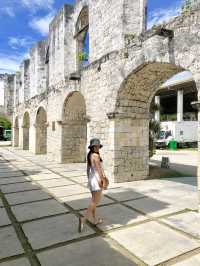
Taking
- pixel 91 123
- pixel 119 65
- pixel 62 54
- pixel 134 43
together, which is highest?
pixel 62 54

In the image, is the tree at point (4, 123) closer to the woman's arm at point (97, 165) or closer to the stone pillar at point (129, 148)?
the stone pillar at point (129, 148)

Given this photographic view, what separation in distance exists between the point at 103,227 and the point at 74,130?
25.4ft

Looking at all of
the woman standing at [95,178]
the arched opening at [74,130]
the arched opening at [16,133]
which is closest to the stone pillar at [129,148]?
the woman standing at [95,178]

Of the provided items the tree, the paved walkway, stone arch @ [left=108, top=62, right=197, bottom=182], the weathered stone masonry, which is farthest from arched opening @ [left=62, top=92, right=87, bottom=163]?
the tree

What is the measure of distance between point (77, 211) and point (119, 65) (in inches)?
170

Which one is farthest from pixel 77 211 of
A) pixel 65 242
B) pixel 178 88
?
pixel 178 88

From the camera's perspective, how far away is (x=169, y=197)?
547 cm

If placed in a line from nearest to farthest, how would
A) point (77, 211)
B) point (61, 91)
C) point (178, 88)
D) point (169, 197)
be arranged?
point (77, 211) → point (169, 197) → point (61, 91) → point (178, 88)

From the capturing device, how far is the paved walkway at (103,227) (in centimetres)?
290

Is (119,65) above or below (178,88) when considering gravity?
below

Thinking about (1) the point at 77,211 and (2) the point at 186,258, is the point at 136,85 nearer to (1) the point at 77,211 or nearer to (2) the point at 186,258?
(1) the point at 77,211

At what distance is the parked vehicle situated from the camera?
22.6m

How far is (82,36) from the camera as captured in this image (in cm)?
1088

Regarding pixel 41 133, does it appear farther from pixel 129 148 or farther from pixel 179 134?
pixel 179 134
